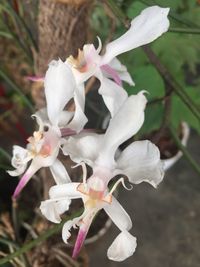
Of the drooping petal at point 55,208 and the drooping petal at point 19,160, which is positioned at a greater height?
the drooping petal at point 19,160

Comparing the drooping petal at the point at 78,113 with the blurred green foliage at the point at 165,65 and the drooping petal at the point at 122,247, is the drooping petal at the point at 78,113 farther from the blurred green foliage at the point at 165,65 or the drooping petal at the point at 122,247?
the blurred green foliage at the point at 165,65

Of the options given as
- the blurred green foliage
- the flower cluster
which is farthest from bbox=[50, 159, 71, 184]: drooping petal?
the blurred green foliage

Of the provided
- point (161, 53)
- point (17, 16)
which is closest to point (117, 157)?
point (17, 16)

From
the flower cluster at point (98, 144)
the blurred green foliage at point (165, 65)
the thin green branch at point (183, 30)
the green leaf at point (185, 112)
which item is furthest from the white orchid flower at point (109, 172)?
the green leaf at point (185, 112)

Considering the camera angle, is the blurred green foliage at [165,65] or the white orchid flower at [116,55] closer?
the white orchid flower at [116,55]

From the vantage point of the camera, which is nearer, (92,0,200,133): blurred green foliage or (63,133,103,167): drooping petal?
(63,133,103,167): drooping petal

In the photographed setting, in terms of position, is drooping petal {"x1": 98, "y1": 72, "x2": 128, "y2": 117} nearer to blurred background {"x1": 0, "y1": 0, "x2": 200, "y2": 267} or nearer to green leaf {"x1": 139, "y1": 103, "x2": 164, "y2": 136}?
blurred background {"x1": 0, "y1": 0, "x2": 200, "y2": 267}

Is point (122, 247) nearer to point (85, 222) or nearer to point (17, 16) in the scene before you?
point (85, 222)

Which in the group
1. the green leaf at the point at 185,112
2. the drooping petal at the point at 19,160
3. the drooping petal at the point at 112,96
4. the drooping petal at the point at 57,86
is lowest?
the green leaf at the point at 185,112
